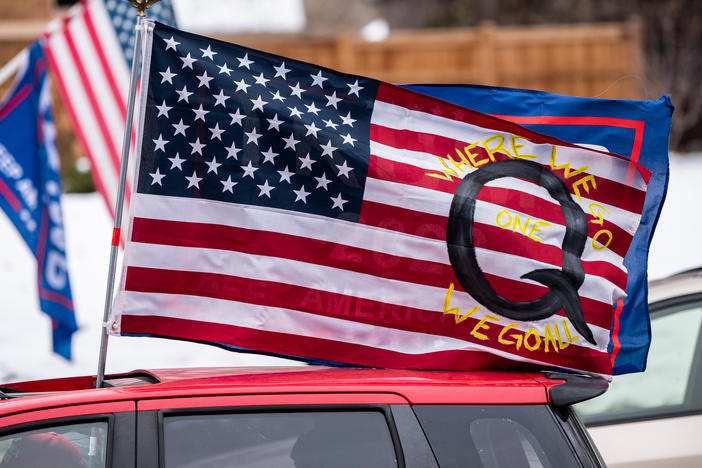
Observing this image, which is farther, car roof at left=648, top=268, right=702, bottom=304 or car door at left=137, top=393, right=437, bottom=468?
car roof at left=648, top=268, right=702, bottom=304

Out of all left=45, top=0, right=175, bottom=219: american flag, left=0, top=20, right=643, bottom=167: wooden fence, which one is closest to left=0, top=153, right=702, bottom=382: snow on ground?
left=45, top=0, right=175, bottom=219: american flag

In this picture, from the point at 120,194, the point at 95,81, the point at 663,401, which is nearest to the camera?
the point at 120,194

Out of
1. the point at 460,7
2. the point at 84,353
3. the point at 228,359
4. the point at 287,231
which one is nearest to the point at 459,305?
the point at 287,231

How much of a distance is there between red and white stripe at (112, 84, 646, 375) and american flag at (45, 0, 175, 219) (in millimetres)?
4237

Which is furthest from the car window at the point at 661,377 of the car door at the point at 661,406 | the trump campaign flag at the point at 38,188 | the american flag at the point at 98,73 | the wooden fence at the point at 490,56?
the wooden fence at the point at 490,56

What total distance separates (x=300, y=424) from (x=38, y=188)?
5253 millimetres

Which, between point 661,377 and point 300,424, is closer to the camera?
point 300,424

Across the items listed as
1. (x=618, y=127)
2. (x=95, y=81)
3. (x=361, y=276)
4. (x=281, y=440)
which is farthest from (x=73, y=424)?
(x=95, y=81)

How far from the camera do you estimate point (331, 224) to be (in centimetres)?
376

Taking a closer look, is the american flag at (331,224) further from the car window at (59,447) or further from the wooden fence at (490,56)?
the wooden fence at (490,56)

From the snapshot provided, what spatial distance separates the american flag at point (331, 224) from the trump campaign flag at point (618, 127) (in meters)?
0.15

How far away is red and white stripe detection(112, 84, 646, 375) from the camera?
11.9 feet

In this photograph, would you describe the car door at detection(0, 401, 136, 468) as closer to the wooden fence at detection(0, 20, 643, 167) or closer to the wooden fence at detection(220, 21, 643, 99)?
the wooden fence at detection(0, 20, 643, 167)

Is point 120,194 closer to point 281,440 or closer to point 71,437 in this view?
point 71,437
